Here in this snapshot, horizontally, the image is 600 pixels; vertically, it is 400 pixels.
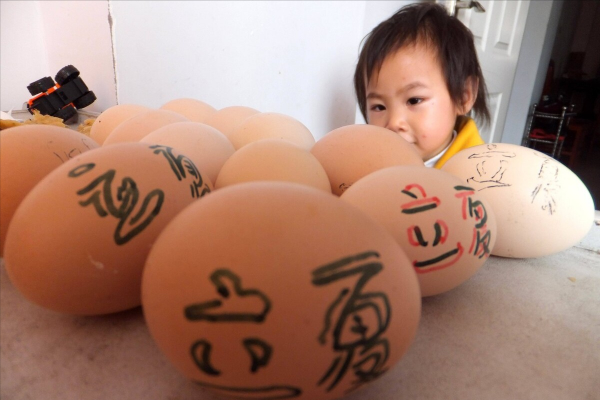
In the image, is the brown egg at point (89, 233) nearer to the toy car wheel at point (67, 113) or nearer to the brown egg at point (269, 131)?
the brown egg at point (269, 131)

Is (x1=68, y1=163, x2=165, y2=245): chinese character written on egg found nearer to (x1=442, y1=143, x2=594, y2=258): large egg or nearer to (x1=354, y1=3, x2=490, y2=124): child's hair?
(x1=442, y1=143, x2=594, y2=258): large egg

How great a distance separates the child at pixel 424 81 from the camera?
1.01 m

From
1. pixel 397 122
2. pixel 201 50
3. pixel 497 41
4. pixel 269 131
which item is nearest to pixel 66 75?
pixel 201 50

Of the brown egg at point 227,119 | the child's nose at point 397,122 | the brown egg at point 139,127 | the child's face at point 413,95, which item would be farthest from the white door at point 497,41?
the brown egg at point 139,127

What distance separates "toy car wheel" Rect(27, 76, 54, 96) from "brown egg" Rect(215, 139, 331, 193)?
901mm

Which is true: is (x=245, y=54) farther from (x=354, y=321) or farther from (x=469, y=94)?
(x=354, y=321)

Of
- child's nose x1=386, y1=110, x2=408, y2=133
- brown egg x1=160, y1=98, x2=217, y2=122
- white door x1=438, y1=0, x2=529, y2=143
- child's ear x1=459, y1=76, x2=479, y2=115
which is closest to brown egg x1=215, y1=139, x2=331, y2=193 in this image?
brown egg x1=160, y1=98, x2=217, y2=122

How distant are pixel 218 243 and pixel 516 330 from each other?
33 cm

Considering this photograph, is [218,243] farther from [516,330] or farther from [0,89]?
[0,89]

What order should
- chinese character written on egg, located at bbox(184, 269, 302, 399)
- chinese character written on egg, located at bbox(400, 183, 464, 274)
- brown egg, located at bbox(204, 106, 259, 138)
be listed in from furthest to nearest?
brown egg, located at bbox(204, 106, 259, 138) < chinese character written on egg, located at bbox(400, 183, 464, 274) < chinese character written on egg, located at bbox(184, 269, 302, 399)

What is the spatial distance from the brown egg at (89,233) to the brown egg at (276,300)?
73mm

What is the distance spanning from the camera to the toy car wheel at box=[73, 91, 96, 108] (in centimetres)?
112

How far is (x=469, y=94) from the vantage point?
3.67 feet

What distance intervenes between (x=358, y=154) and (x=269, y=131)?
19 centimetres
